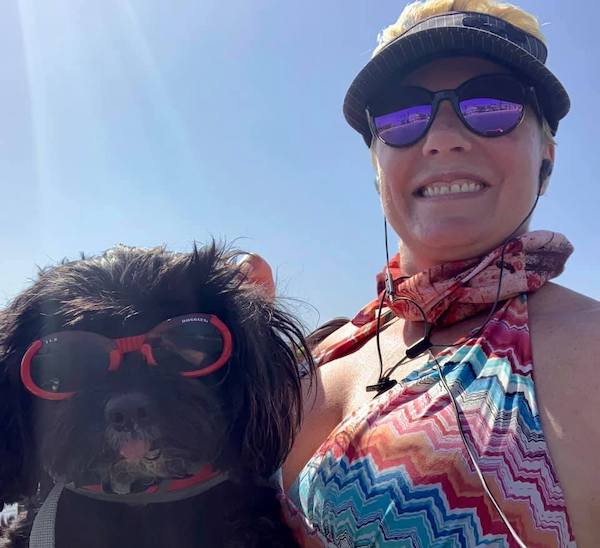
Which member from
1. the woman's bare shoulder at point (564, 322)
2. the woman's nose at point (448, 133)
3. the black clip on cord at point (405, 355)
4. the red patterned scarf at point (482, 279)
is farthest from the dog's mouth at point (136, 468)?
the woman's nose at point (448, 133)

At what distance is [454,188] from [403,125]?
342 millimetres

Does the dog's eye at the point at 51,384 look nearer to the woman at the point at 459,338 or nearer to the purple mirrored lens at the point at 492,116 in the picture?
the woman at the point at 459,338

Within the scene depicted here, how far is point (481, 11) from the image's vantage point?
2.51 meters

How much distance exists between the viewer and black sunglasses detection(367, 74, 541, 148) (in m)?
2.32

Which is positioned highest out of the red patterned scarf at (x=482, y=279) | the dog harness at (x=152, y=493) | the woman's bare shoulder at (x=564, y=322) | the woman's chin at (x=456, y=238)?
the woman's chin at (x=456, y=238)

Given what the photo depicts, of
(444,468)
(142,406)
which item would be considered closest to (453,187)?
(444,468)

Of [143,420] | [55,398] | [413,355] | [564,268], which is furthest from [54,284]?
[564,268]

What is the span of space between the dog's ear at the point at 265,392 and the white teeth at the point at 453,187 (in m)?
0.87

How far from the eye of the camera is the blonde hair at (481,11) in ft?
8.27

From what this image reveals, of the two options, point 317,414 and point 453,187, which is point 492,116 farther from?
point 317,414

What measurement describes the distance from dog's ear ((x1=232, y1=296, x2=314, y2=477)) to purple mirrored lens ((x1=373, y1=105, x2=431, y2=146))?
36.8 inches

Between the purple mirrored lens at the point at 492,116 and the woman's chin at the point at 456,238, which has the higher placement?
the purple mirrored lens at the point at 492,116

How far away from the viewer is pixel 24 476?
1908 millimetres

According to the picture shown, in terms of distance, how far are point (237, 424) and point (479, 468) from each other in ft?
2.65
